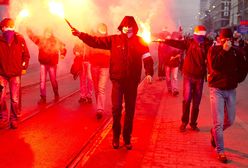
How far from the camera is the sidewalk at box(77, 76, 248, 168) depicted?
5379 mm

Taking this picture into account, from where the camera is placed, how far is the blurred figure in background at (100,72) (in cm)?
816

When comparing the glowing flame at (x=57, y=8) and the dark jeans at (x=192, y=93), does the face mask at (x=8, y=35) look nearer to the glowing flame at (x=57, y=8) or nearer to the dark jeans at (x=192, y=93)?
the glowing flame at (x=57, y=8)

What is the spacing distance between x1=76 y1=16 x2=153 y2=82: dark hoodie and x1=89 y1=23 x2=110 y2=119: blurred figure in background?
2.19 metres

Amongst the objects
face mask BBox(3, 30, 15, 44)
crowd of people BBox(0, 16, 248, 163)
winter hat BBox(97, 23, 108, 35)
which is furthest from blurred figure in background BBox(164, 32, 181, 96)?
face mask BBox(3, 30, 15, 44)

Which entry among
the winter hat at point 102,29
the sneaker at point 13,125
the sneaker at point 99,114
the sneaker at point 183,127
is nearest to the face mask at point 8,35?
the sneaker at point 13,125

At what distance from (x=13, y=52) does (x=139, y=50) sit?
8.94 feet

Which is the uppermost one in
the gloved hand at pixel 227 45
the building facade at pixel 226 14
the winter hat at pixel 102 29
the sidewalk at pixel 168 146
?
the building facade at pixel 226 14

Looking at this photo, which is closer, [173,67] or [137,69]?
[137,69]

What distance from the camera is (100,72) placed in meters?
8.40

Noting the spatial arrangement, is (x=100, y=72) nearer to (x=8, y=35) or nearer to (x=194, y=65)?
(x=8, y=35)

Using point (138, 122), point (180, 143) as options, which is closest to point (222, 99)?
point (180, 143)

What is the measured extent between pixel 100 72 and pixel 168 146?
295 cm

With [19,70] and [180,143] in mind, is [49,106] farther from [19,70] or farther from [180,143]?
[180,143]

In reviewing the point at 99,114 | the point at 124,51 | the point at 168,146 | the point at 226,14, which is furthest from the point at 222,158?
the point at 226,14
